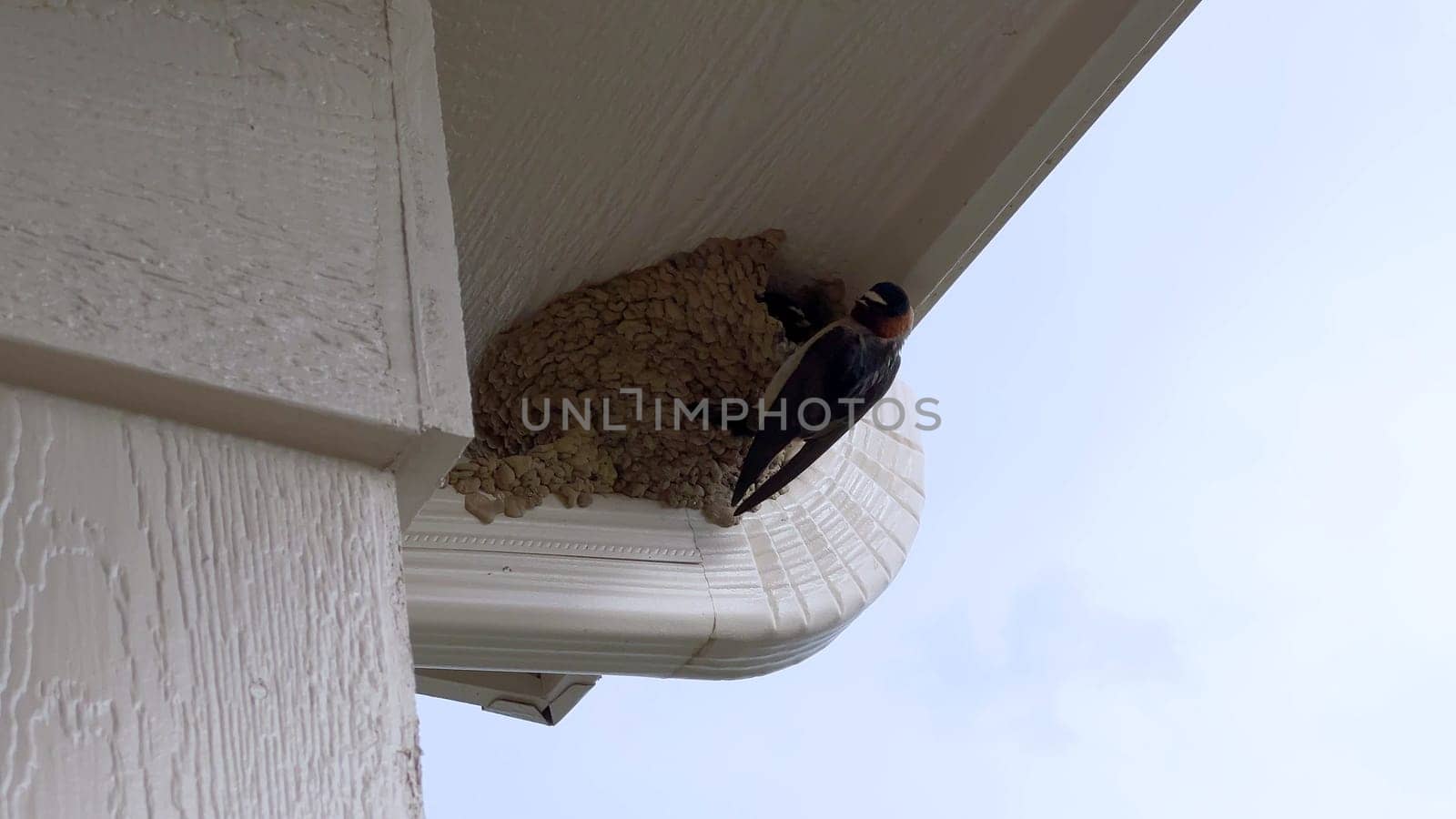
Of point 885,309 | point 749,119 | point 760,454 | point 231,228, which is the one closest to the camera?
point 231,228

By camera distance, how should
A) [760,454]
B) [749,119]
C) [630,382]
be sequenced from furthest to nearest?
[630,382] < [760,454] < [749,119]

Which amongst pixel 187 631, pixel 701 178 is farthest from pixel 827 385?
pixel 187 631

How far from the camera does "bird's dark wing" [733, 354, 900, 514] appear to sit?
2.69 m

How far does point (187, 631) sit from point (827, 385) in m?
2.39

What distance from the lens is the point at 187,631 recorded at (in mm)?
812

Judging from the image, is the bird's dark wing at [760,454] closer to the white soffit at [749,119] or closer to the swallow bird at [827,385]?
the swallow bird at [827,385]

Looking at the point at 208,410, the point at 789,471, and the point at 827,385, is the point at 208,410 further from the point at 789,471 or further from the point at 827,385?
the point at 827,385

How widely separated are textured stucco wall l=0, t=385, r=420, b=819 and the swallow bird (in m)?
1.75

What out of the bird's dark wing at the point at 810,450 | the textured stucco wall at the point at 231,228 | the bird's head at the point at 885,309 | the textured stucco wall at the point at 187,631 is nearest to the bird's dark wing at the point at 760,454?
the bird's dark wing at the point at 810,450

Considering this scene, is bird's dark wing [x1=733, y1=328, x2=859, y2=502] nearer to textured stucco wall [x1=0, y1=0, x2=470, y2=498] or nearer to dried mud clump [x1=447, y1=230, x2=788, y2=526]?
dried mud clump [x1=447, y1=230, x2=788, y2=526]

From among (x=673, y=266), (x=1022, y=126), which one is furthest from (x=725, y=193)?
(x=1022, y=126)

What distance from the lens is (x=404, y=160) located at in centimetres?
116

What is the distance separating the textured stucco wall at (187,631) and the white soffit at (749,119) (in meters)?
1.12

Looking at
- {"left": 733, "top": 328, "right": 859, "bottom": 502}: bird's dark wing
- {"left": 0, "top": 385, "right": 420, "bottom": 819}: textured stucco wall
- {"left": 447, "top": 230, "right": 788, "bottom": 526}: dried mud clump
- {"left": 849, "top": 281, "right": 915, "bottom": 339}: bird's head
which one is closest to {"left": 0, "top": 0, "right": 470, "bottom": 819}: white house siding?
{"left": 0, "top": 385, "right": 420, "bottom": 819}: textured stucco wall
